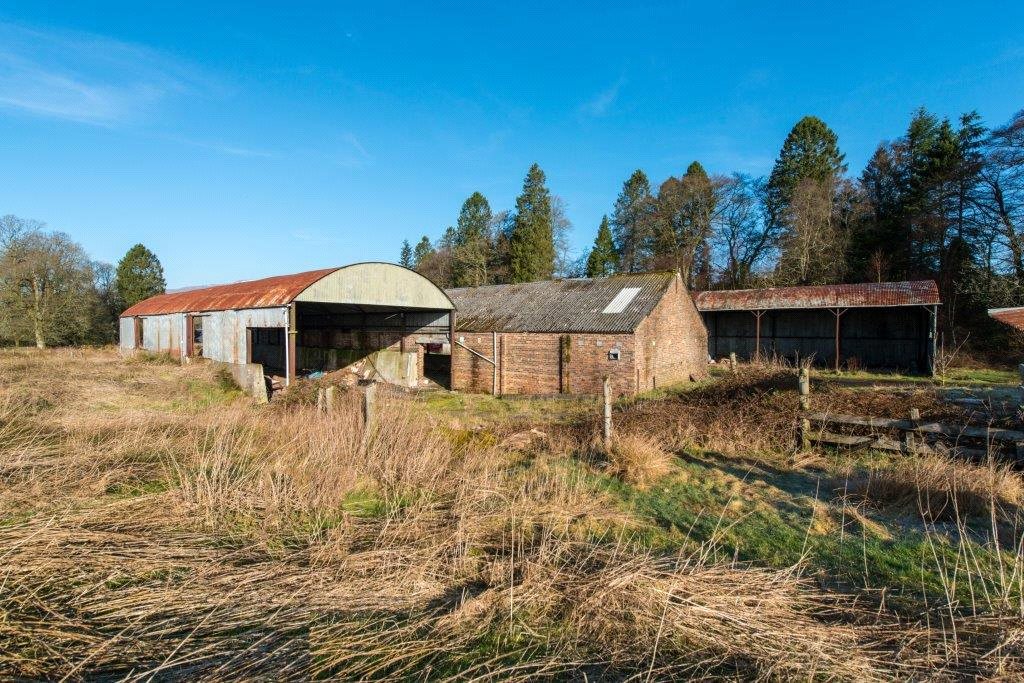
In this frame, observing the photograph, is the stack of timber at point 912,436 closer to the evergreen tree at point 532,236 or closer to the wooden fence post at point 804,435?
A: the wooden fence post at point 804,435

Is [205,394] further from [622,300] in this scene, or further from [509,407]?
[622,300]

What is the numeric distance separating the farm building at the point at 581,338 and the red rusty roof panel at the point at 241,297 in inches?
275

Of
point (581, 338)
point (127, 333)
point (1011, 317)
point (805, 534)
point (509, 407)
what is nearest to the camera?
point (805, 534)

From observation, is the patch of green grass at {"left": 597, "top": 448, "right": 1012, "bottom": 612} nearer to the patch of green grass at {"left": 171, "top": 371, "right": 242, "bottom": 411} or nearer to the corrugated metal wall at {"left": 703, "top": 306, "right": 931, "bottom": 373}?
the patch of green grass at {"left": 171, "top": 371, "right": 242, "bottom": 411}

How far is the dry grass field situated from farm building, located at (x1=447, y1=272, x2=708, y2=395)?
917 centimetres

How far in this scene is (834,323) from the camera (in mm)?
27141

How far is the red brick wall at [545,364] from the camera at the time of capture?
18.2m

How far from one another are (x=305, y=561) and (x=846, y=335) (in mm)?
29752

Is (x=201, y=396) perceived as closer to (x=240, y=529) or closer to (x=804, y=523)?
(x=240, y=529)

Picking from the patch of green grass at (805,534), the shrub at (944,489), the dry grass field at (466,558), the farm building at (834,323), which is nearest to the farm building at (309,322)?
the dry grass field at (466,558)

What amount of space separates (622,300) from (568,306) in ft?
7.17

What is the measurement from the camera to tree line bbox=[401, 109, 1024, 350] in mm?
28812

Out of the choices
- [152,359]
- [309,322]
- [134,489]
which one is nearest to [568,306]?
[309,322]

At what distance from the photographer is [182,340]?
22.4 m
